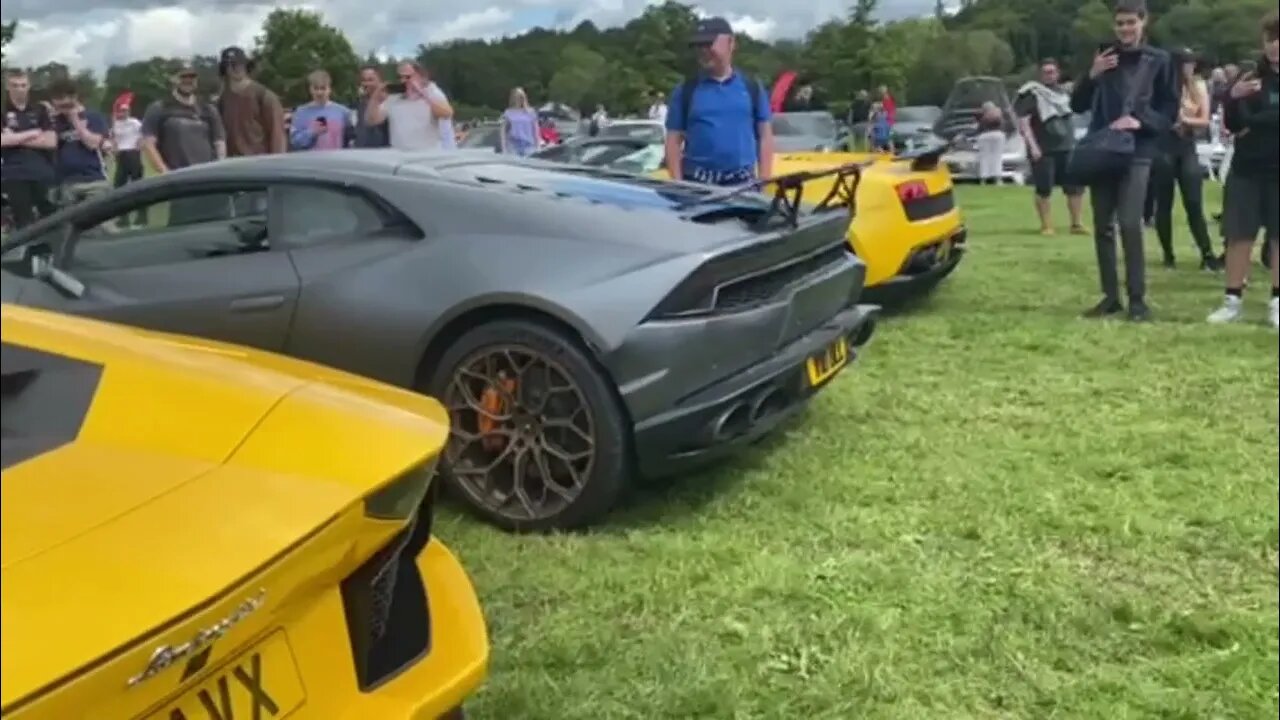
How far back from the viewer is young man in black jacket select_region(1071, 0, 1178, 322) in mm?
4250

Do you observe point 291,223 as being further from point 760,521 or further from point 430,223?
point 760,521

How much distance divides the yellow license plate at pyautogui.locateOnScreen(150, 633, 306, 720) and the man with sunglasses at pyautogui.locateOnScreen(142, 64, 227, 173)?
2.08 feet

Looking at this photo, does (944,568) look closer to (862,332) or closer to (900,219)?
(862,332)

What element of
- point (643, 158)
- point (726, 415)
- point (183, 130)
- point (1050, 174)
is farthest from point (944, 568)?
point (1050, 174)

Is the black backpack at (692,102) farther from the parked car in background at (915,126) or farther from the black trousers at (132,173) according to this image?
the black trousers at (132,173)

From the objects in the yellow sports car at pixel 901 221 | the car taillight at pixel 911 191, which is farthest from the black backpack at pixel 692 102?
the car taillight at pixel 911 191

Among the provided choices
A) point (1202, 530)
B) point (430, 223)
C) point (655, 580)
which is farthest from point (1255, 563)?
point (430, 223)

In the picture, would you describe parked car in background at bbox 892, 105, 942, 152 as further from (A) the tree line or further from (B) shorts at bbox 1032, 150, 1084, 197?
(B) shorts at bbox 1032, 150, 1084, 197

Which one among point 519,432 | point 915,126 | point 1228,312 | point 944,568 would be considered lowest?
point 944,568

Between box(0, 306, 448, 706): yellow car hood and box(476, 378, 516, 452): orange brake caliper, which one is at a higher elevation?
box(0, 306, 448, 706): yellow car hood

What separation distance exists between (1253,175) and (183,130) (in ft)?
14.5

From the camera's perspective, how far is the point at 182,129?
7.19ft

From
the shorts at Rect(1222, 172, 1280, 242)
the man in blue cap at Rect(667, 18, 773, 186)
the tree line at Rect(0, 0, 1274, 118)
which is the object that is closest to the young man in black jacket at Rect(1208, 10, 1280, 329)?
the shorts at Rect(1222, 172, 1280, 242)

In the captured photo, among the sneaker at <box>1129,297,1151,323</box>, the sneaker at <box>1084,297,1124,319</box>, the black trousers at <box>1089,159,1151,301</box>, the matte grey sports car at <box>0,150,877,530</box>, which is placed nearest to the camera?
the matte grey sports car at <box>0,150,877,530</box>
